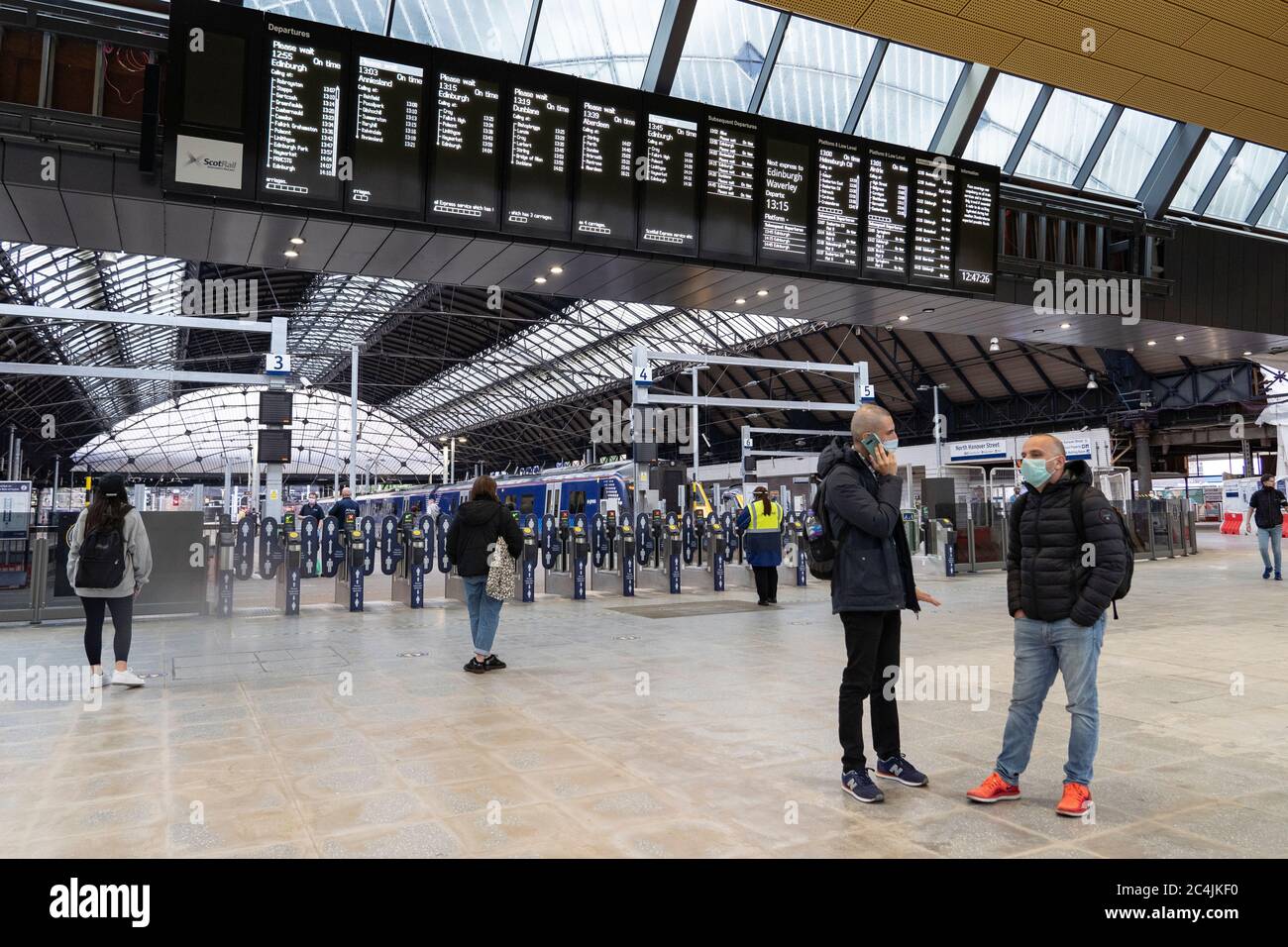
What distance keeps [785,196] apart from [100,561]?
6321mm

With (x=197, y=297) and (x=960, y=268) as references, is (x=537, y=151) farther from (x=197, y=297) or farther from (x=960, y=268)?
(x=197, y=297)

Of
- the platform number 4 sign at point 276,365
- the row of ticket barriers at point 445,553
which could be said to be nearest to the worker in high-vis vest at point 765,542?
the row of ticket barriers at point 445,553

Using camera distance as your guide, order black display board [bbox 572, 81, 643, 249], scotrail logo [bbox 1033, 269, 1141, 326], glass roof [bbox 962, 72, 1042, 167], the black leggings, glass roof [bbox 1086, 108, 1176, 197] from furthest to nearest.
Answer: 1. glass roof [bbox 1086, 108, 1176, 197]
2. scotrail logo [bbox 1033, 269, 1141, 326]
3. glass roof [bbox 962, 72, 1042, 167]
4. black display board [bbox 572, 81, 643, 249]
5. the black leggings

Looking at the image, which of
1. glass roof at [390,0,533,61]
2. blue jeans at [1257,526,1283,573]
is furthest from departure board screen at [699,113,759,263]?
blue jeans at [1257,526,1283,573]

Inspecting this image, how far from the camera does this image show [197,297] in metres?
28.1

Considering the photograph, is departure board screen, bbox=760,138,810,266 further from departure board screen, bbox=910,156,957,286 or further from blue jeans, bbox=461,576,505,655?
blue jeans, bbox=461,576,505,655

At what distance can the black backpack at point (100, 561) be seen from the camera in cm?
582

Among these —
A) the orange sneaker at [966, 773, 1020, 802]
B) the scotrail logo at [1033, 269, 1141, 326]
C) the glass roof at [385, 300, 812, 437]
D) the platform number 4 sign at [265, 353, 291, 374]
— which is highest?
the glass roof at [385, 300, 812, 437]

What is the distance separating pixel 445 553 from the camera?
329 inches

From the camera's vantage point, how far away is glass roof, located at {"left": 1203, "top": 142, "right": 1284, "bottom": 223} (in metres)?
11.0

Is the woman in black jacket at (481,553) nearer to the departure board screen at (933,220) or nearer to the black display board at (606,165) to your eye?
the black display board at (606,165)

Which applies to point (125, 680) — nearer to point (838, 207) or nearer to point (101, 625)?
point (101, 625)

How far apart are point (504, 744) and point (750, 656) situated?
317 centimetres
